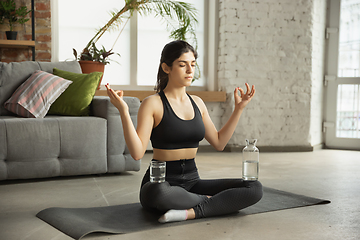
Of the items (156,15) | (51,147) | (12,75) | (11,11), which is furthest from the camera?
(156,15)

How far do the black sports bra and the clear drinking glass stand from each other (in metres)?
0.12

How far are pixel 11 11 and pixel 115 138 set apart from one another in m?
2.00

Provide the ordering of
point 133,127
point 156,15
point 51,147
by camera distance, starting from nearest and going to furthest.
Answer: point 133,127 → point 51,147 → point 156,15

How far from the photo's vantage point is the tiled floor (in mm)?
1584

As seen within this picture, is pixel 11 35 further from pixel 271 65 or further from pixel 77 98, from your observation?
pixel 271 65

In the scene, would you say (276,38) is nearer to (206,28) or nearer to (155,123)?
(206,28)

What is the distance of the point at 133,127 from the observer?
1.67m

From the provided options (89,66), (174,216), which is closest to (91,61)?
(89,66)

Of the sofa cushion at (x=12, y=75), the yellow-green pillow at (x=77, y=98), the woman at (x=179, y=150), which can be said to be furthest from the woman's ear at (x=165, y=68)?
the sofa cushion at (x=12, y=75)

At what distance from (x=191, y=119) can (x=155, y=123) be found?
0.18 m

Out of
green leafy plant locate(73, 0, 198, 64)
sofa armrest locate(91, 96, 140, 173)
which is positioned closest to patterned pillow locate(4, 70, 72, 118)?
sofa armrest locate(91, 96, 140, 173)

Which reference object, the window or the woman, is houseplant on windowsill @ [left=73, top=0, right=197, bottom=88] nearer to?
the window

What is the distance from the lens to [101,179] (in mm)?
2760

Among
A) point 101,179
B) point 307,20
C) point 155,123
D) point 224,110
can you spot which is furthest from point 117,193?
point 307,20
